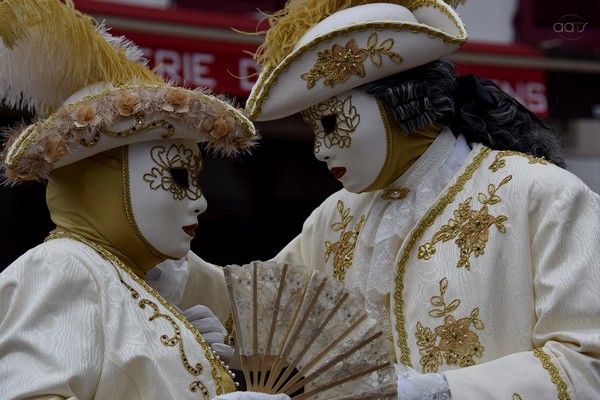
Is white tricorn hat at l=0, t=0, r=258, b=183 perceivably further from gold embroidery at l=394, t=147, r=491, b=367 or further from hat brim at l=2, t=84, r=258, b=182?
gold embroidery at l=394, t=147, r=491, b=367

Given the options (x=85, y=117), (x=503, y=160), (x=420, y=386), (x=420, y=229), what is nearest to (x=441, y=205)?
(x=420, y=229)

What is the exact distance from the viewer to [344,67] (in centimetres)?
448

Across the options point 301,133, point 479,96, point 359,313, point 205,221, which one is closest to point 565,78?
point 301,133

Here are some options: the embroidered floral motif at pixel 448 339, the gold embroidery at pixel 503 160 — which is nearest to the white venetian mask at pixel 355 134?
the gold embroidery at pixel 503 160

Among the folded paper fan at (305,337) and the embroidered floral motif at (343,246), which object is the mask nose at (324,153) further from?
the folded paper fan at (305,337)

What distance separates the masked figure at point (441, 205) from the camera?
13.7ft

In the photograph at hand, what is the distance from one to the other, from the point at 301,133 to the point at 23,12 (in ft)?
14.7

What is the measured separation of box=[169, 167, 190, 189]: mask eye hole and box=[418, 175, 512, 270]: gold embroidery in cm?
76

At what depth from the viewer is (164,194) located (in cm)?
416

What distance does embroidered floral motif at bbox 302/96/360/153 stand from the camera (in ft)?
14.8

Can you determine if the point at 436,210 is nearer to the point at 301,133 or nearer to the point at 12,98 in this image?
the point at 12,98

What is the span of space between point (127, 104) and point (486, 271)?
1133 mm

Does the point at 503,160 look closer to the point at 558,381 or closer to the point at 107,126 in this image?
the point at 558,381


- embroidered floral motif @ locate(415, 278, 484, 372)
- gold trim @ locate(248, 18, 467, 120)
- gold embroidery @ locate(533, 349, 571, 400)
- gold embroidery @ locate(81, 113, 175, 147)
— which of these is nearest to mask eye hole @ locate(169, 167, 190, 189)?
gold embroidery @ locate(81, 113, 175, 147)
